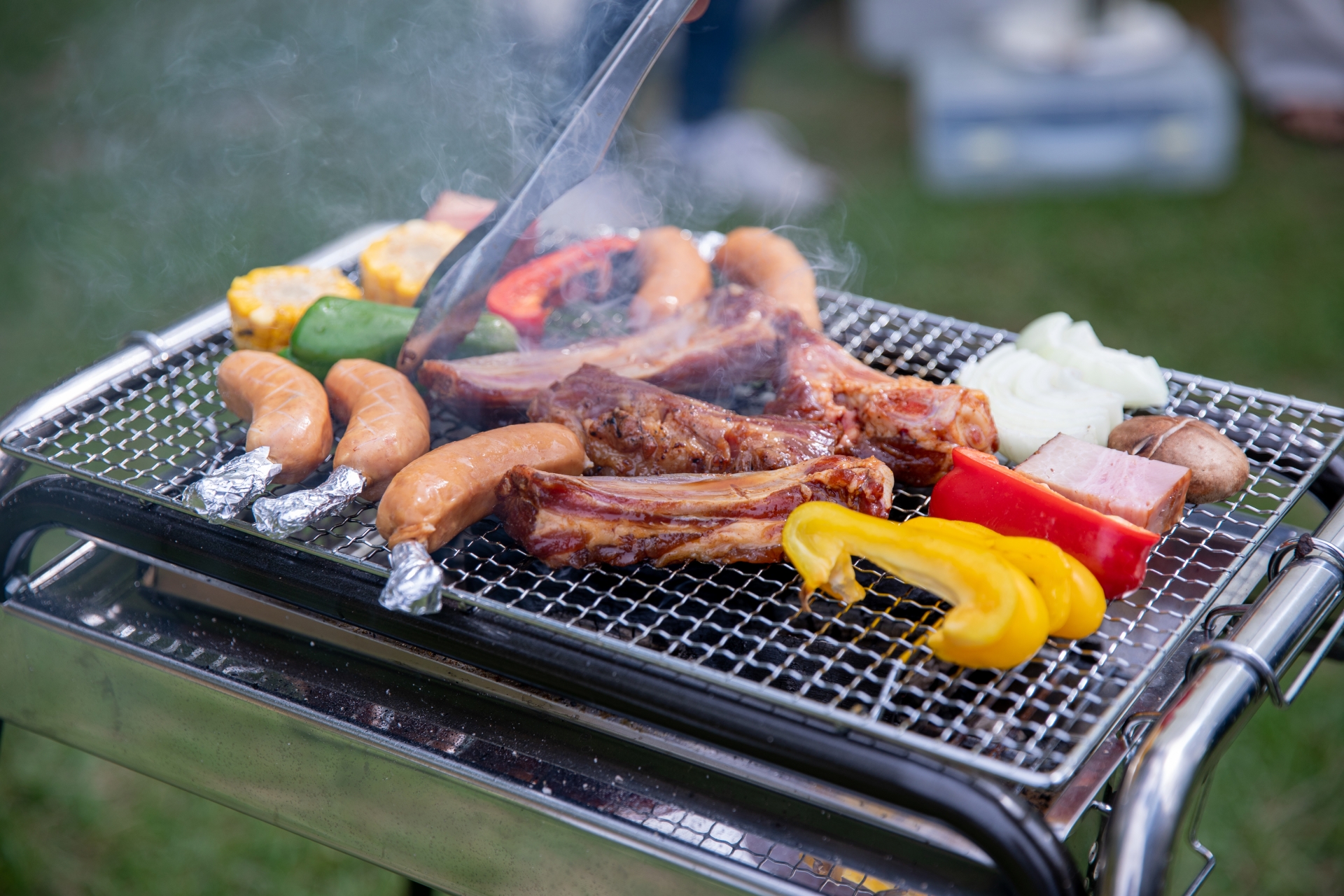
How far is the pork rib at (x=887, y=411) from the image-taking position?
103 inches

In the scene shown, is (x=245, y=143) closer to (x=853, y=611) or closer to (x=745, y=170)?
(x=745, y=170)

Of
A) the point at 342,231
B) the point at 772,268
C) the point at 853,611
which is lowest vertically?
the point at 342,231

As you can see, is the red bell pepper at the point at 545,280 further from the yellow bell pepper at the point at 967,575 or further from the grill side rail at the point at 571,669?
the yellow bell pepper at the point at 967,575

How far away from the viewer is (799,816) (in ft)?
6.90

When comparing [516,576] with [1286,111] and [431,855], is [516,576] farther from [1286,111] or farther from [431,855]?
[1286,111]

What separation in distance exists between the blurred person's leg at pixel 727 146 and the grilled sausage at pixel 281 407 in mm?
5656

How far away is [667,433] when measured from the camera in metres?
2.60

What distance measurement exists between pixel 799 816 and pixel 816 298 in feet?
5.91

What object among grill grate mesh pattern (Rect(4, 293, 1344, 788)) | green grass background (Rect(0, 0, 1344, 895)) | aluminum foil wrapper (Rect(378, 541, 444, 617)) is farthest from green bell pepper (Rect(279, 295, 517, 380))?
green grass background (Rect(0, 0, 1344, 895))

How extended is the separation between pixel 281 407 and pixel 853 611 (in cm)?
141

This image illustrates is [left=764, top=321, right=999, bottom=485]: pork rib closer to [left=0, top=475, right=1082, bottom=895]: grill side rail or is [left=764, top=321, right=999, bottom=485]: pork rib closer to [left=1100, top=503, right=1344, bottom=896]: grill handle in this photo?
[left=1100, top=503, right=1344, bottom=896]: grill handle

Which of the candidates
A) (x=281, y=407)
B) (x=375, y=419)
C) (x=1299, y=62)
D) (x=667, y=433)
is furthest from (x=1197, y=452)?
(x=1299, y=62)

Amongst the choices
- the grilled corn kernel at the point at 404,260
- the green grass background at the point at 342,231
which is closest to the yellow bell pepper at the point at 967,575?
the grilled corn kernel at the point at 404,260

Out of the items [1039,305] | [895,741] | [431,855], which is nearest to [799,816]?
[895,741]
